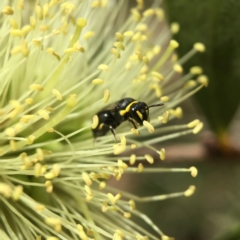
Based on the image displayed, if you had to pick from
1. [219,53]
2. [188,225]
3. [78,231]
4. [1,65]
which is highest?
[1,65]

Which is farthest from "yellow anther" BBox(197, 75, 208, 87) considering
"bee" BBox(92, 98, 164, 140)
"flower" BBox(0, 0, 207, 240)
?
"bee" BBox(92, 98, 164, 140)

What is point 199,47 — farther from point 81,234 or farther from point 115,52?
point 81,234

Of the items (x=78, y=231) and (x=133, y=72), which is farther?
(x=133, y=72)

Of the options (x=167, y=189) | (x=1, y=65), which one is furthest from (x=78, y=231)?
(x=167, y=189)

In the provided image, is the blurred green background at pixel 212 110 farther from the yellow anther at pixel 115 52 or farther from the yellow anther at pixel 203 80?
the yellow anther at pixel 115 52

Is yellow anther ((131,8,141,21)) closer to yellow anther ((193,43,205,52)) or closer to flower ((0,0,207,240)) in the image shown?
flower ((0,0,207,240))

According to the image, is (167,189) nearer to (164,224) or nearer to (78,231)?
(164,224)
